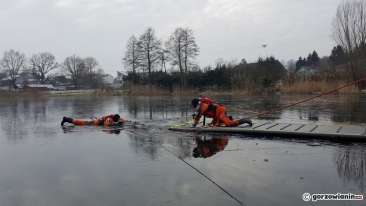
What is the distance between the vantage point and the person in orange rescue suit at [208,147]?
273 inches

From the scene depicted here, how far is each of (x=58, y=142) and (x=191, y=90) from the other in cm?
3544

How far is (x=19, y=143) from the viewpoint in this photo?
9039 mm

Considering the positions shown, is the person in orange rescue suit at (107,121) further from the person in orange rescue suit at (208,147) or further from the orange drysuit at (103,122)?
the person in orange rescue suit at (208,147)

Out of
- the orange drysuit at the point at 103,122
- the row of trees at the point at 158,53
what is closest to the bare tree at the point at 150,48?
the row of trees at the point at 158,53

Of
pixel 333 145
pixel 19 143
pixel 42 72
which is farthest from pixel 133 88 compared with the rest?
pixel 42 72

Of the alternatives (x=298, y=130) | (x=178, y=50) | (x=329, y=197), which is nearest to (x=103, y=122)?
(x=298, y=130)

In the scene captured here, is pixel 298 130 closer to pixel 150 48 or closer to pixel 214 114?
pixel 214 114

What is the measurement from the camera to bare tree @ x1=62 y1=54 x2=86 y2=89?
282 ft

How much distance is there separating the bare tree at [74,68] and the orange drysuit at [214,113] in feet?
268

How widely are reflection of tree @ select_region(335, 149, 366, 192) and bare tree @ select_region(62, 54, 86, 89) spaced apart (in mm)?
86095

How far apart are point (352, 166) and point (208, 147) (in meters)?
3.20

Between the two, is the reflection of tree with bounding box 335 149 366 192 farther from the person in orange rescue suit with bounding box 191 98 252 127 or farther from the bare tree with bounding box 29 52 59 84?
the bare tree with bounding box 29 52 59 84

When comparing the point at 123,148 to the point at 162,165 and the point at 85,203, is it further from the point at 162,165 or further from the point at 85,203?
the point at 85,203

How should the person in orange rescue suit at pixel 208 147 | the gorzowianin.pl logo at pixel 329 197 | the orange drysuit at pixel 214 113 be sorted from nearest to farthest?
the gorzowianin.pl logo at pixel 329 197
the person in orange rescue suit at pixel 208 147
the orange drysuit at pixel 214 113
